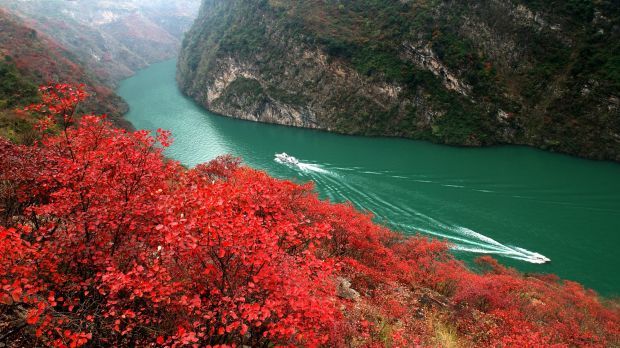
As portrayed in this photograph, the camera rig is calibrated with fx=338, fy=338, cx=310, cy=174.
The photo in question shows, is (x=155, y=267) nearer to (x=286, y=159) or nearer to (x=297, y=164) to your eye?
(x=297, y=164)

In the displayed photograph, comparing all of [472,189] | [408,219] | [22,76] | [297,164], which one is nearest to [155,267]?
[408,219]

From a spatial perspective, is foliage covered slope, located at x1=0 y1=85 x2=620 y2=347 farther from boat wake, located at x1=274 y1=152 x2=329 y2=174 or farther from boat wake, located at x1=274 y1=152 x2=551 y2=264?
boat wake, located at x1=274 y1=152 x2=329 y2=174

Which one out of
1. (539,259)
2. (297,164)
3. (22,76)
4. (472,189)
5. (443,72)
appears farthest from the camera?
(443,72)

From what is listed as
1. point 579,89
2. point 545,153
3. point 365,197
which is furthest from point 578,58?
point 365,197

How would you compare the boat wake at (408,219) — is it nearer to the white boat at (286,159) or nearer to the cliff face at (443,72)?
the white boat at (286,159)

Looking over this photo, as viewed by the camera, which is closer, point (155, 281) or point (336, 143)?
point (155, 281)

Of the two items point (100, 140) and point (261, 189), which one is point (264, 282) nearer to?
point (261, 189)

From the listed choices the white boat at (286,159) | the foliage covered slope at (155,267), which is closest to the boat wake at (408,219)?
Answer: the white boat at (286,159)
